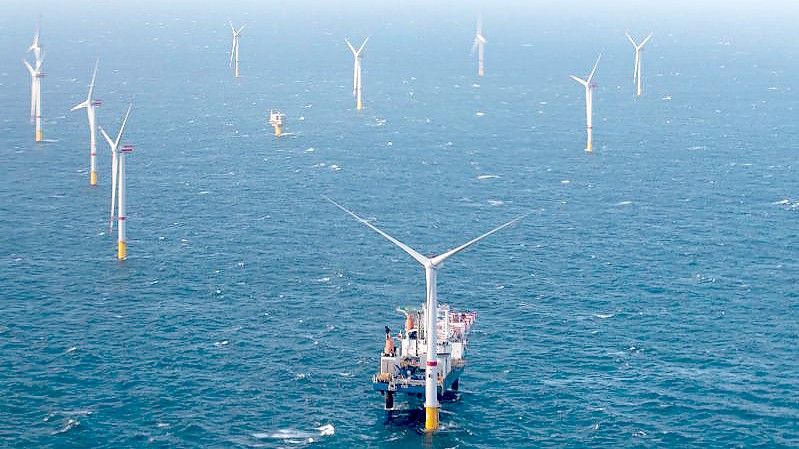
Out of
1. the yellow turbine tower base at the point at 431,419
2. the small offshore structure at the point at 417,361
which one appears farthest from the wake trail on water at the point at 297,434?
the yellow turbine tower base at the point at 431,419

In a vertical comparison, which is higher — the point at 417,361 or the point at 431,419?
the point at 417,361

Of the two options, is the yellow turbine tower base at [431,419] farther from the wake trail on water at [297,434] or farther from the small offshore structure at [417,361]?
the wake trail on water at [297,434]

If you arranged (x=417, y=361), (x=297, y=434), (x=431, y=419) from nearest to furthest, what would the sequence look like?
(x=431, y=419), (x=297, y=434), (x=417, y=361)

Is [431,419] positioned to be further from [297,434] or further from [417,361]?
[297,434]

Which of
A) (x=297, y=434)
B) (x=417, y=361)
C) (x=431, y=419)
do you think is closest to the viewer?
(x=431, y=419)

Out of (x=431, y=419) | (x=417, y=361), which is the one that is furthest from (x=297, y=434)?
(x=417, y=361)

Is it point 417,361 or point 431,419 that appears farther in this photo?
point 417,361

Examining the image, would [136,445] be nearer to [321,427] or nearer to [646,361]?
[321,427]

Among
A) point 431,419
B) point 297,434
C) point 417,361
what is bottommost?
point 297,434
